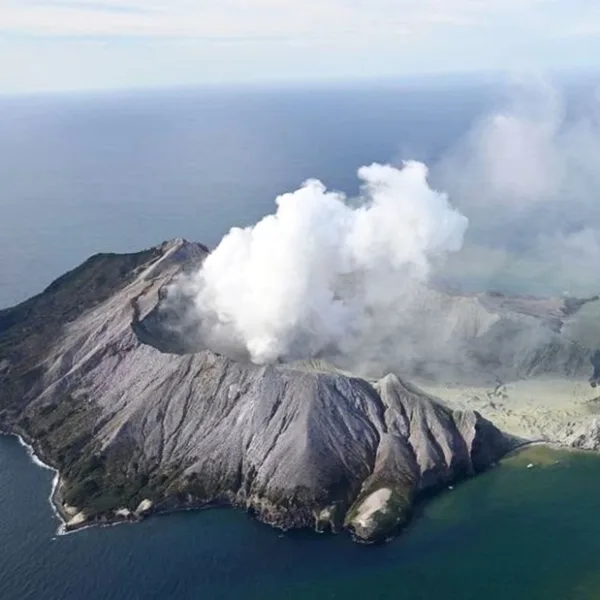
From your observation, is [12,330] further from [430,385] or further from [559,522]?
[559,522]

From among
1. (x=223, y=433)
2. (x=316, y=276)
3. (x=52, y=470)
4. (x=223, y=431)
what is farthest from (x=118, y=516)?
(x=316, y=276)

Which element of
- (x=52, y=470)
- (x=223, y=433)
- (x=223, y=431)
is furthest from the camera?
(x=52, y=470)

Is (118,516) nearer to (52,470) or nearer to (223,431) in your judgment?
(52,470)

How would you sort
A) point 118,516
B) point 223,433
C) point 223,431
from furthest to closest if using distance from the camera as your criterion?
point 223,431
point 223,433
point 118,516

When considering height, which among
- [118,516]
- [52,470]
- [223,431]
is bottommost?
[118,516]

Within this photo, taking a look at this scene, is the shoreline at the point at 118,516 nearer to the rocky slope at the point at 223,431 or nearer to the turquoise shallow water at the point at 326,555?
the rocky slope at the point at 223,431

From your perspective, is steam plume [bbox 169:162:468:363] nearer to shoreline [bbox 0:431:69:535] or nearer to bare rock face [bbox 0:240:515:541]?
bare rock face [bbox 0:240:515:541]
